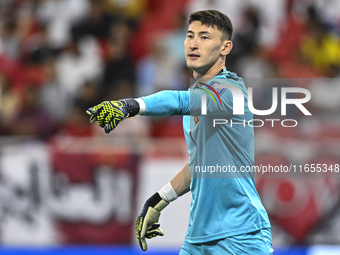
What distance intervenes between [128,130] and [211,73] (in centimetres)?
424

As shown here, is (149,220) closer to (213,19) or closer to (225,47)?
(225,47)

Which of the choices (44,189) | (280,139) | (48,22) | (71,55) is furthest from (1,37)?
(280,139)

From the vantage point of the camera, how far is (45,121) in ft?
27.3

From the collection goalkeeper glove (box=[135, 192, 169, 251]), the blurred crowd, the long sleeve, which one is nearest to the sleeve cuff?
the long sleeve

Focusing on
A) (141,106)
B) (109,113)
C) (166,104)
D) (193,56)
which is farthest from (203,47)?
(109,113)

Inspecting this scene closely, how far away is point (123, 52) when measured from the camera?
908cm

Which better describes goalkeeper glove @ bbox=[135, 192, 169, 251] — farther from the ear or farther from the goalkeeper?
the ear

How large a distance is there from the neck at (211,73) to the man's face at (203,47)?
0.07ft

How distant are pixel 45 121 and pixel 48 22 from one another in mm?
2691

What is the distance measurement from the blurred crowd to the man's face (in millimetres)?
4103

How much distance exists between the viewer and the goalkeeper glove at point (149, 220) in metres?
3.97

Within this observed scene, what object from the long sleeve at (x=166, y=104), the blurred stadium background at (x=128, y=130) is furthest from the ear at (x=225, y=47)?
the blurred stadium background at (x=128, y=130)

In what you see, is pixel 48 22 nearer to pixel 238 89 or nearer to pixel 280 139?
pixel 280 139

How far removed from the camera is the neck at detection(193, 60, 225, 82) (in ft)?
11.7
